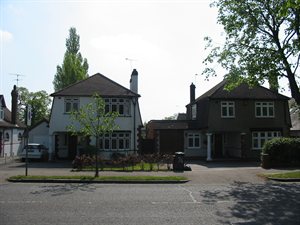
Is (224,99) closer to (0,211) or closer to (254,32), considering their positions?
(254,32)

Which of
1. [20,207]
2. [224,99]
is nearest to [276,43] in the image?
[224,99]

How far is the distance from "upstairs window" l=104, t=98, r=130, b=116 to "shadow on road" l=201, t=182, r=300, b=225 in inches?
622

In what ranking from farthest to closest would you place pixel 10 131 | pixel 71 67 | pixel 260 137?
pixel 71 67
pixel 10 131
pixel 260 137

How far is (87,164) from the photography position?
21953mm

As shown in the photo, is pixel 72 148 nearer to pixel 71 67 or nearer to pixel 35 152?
pixel 35 152

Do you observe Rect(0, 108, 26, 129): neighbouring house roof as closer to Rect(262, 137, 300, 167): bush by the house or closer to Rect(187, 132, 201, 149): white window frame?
Rect(187, 132, 201, 149): white window frame

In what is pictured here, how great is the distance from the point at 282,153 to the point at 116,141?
13.7 m

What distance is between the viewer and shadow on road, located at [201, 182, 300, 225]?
9008 millimetres

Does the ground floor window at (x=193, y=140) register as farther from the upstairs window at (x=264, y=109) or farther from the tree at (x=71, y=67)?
the tree at (x=71, y=67)

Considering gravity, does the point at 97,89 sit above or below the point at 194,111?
above

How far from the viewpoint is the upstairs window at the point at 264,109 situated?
32.0 metres

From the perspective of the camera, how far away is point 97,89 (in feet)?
100

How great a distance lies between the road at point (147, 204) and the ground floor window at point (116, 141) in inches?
576

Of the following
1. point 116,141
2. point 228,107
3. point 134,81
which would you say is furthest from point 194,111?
point 116,141
